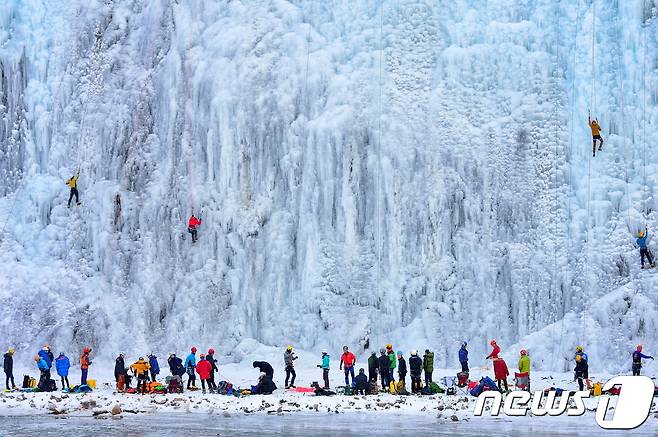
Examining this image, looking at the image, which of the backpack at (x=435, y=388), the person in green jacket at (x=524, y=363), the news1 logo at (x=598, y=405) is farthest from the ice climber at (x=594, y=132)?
the backpack at (x=435, y=388)

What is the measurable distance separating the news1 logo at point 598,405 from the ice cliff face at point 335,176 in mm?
7676

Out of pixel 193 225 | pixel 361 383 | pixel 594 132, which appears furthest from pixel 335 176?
pixel 361 383

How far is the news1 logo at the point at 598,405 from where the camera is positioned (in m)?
18.2

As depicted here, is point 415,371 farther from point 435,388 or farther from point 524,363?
point 524,363

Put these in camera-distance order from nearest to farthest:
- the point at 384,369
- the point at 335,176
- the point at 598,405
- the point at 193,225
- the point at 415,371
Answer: the point at 598,405 < the point at 415,371 < the point at 384,369 < the point at 193,225 < the point at 335,176

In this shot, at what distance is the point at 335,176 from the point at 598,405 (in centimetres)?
1334

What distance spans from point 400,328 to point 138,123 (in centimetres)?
949

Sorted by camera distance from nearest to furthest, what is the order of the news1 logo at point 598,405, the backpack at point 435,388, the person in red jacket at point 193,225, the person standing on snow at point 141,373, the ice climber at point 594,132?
the news1 logo at point 598,405
the backpack at point 435,388
the person standing on snow at point 141,373
the ice climber at point 594,132
the person in red jacket at point 193,225

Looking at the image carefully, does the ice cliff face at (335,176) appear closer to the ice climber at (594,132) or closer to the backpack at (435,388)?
the ice climber at (594,132)

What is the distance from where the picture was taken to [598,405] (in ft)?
63.0

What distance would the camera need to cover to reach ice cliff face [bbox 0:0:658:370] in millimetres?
30000

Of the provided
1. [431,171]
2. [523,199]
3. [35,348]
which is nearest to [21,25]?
[35,348]

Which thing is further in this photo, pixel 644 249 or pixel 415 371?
pixel 644 249

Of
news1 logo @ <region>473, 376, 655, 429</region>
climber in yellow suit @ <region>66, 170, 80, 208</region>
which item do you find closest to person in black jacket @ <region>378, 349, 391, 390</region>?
news1 logo @ <region>473, 376, 655, 429</region>
